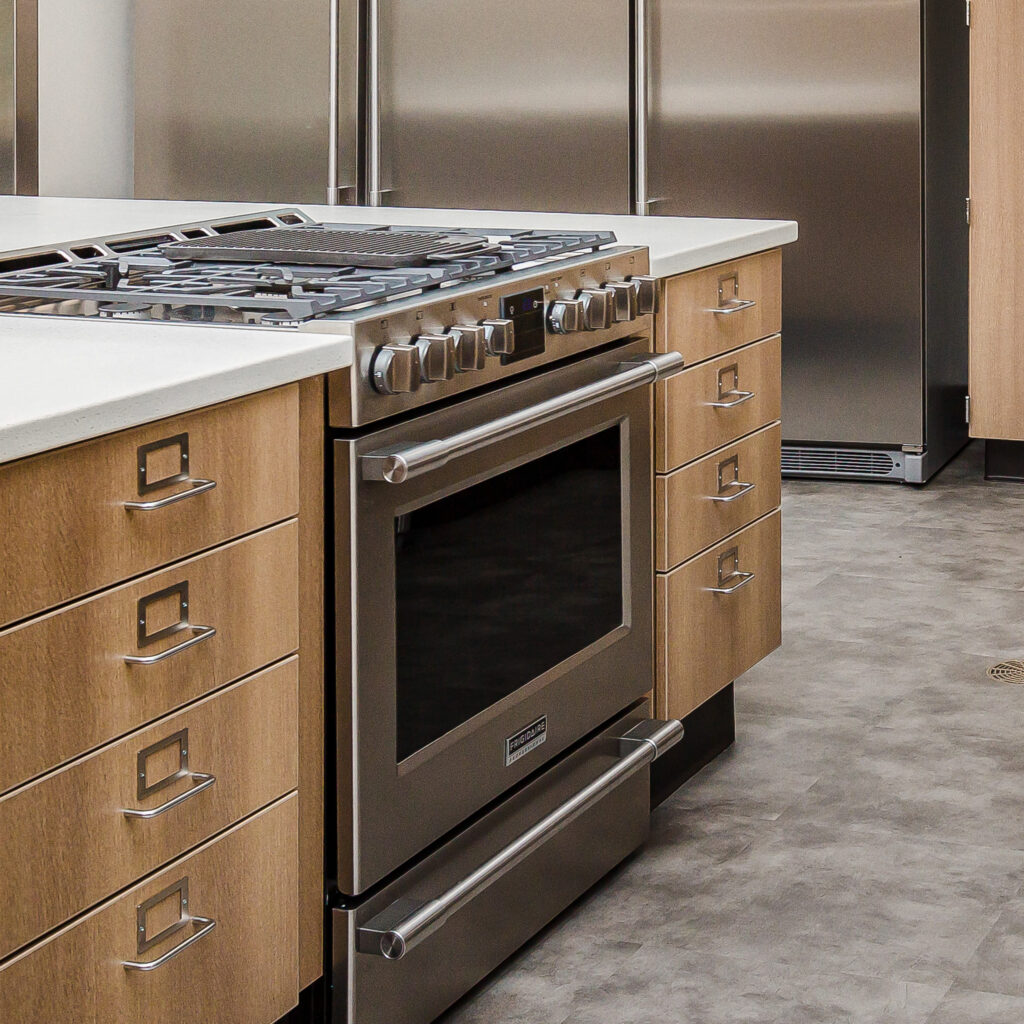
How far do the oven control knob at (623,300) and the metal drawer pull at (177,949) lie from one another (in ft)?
3.40

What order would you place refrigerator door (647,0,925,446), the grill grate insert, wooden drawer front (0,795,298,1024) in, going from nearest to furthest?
wooden drawer front (0,795,298,1024) < the grill grate insert < refrigerator door (647,0,925,446)

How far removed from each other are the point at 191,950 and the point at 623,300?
1.10 meters

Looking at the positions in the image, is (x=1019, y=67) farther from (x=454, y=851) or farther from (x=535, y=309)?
(x=454, y=851)

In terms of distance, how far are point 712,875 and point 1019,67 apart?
3032 millimetres

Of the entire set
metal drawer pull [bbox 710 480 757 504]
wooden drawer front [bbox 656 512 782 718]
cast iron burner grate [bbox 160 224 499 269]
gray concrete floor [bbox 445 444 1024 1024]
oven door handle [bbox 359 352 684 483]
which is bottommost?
gray concrete floor [bbox 445 444 1024 1024]

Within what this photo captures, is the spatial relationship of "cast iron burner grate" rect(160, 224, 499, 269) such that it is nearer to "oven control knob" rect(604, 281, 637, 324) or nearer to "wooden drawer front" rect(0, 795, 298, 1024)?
"oven control knob" rect(604, 281, 637, 324)

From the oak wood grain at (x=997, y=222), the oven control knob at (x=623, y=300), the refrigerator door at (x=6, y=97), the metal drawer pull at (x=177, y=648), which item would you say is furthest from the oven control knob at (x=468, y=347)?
the oak wood grain at (x=997, y=222)

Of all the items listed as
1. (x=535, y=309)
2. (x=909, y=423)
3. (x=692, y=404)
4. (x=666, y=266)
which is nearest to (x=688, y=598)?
(x=692, y=404)

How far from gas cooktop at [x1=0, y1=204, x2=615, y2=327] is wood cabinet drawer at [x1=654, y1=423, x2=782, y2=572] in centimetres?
42

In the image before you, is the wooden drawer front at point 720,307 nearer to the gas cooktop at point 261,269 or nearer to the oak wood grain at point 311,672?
the gas cooktop at point 261,269

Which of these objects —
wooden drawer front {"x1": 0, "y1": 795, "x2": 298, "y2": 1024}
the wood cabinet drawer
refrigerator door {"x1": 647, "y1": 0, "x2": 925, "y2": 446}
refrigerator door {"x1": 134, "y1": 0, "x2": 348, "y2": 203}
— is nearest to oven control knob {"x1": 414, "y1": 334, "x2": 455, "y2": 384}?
wooden drawer front {"x1": 0, "y1": 795, "x2": 298, "y2": 1024}

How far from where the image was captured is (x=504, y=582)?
209 centimetres

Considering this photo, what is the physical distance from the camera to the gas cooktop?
1.84 meters

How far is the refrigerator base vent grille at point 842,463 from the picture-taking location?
5.05m
